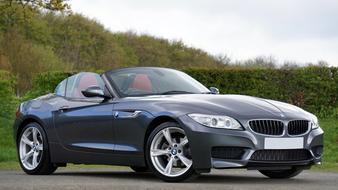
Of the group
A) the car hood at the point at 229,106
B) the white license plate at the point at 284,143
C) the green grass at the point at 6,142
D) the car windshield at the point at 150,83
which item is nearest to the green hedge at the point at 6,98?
the green grass at the point at 6,142

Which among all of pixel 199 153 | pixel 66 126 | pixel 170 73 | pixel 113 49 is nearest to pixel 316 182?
pixel 199 153

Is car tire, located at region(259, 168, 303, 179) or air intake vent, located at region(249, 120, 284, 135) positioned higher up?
air intake vent, located at region(249, 120, 284, 135)

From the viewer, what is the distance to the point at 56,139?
1045 centimetres

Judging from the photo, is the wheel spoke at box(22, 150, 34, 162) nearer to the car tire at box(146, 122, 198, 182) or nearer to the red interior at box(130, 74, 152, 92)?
the red interior at box(130, 74, 152, 92)

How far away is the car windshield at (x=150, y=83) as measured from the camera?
9742 mm

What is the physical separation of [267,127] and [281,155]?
350 millimetres

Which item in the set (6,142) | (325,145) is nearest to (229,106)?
(325,145)

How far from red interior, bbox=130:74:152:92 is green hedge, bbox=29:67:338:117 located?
1492 cm

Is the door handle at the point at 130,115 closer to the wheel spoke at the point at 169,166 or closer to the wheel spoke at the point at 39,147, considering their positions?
the wheel spoke at the point at 169,166

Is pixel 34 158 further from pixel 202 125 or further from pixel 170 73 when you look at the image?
pixel 202 125

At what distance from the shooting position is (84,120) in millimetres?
9914

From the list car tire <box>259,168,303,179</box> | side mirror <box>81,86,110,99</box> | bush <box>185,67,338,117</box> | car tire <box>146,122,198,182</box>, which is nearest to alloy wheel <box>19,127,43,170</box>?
side mirror <box>81,86,110,99</box>

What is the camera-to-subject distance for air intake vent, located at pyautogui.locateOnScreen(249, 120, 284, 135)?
8.48 meters

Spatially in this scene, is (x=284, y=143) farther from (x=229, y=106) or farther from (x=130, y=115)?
(x=130, y=115)
